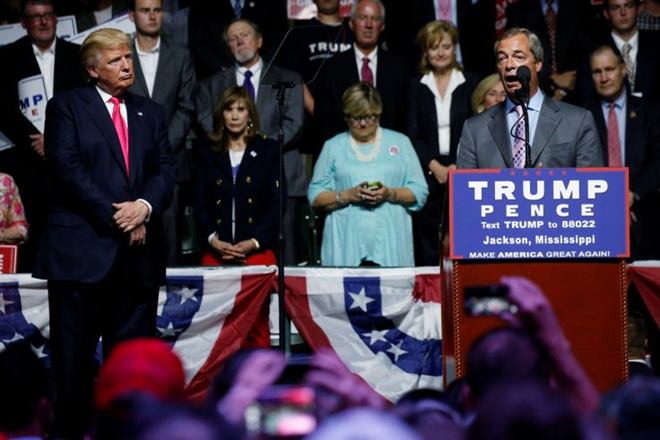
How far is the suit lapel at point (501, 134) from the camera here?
24.4 ft

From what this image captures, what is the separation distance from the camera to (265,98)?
10984mm

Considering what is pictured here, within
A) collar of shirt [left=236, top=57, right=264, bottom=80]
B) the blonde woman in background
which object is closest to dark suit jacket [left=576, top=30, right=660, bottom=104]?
the blonde woman in background

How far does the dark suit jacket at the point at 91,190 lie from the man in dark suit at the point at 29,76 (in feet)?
11.3

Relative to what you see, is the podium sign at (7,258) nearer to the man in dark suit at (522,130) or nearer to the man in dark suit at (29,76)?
the man in dark suit at (29,76)

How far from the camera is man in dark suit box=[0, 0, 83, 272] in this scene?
10898 mm

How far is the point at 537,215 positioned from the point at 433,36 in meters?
4.38

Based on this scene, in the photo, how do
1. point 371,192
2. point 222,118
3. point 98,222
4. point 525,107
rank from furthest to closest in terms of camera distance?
point 222,118 → point 371,192 → point 98,222 → point 525,107

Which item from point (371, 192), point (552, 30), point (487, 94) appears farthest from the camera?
point (552, 30)

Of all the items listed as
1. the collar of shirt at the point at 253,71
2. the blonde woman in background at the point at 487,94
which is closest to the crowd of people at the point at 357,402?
the blonde woman in background at the point at 487,94

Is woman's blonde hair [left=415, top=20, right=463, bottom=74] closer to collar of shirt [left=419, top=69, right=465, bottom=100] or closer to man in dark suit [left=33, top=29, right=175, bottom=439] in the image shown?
collar of shirt [left=419, top=69, right=465, bottom=100]

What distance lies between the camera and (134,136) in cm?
753

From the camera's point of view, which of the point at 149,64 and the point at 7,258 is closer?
the point at 7,258

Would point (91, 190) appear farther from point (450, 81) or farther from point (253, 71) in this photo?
point (450, 81)

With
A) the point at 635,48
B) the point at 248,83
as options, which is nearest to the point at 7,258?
the point at 248,83
